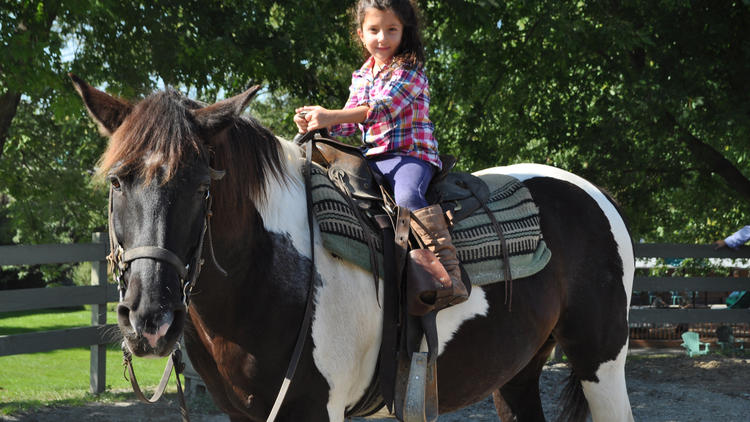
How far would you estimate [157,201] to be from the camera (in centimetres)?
199

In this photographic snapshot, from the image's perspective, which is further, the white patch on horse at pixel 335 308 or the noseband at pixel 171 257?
the white patch on horse at pixel 335 308

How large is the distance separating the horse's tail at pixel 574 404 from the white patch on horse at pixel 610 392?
200 millimetres

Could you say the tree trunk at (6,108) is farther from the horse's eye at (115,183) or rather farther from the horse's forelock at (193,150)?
the horse's eye at (115,183)

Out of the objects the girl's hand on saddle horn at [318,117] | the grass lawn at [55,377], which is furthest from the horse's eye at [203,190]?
the grass lawn at [55,377]

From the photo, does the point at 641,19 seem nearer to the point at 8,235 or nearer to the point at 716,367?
the point at 716,367

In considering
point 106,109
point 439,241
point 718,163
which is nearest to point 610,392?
point 439,241

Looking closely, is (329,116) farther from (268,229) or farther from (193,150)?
(193,150)

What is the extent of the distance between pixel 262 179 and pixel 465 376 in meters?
1.26

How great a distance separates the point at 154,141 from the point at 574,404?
275 cm

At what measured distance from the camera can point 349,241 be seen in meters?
2.60

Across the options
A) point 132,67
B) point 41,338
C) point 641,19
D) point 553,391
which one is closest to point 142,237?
point 41,338

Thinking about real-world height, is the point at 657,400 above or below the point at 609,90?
below

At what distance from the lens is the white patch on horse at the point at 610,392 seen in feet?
11.5

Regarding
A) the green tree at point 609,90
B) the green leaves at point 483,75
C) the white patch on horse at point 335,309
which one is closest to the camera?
the white patch on horse at point 335,309
